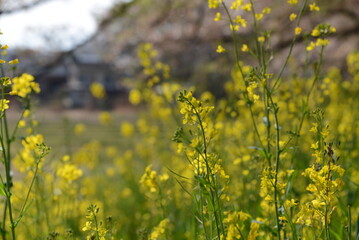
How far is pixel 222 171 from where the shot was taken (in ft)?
5.81

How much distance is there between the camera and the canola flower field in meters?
1.78

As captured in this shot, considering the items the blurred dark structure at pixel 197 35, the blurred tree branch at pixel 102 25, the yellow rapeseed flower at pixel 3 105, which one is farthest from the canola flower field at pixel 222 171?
the blurred tree branch at pixel 102 25

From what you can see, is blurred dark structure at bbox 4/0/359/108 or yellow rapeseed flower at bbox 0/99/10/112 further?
blurred dark structure at bbox 4/0/359/108

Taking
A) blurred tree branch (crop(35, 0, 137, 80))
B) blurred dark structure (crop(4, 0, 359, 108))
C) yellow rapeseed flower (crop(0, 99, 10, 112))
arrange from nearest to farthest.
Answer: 1. yellow rapeseed flower (crop(0, 99, 10, 112))
2. blurred dark structure (crop(4, 0, 359, 108))
3. blurred tree branch (crop(35, 0, 137, 80))

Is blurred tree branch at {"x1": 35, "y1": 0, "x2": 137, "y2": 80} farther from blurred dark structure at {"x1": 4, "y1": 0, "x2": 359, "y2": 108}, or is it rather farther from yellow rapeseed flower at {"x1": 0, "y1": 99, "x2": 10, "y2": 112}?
yellow rapeseed flower at {"x1": 0, "y1": 99, "x2": 10, "y2": 112}

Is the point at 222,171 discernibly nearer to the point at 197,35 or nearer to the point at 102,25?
the point at 197,35

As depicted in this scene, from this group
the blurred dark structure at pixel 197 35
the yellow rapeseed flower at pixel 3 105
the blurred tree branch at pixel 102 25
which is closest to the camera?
the yellow rapeseed flower at pixel 3 105

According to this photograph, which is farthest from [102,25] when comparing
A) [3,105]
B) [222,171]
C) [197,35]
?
[222,171]

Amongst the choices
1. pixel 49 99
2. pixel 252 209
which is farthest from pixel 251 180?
pixel 49 99

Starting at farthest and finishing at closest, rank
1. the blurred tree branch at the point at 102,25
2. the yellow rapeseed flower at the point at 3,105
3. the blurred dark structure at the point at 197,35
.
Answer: the blurred tree branch at the point at 102,25, the blurred dark structure at the point at 197,35, the yellow rapeseed flower at the point at 3,105

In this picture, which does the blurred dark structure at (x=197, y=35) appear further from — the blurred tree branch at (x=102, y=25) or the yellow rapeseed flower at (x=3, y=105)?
the yellow rapeseed flower at (x=3, y=105)

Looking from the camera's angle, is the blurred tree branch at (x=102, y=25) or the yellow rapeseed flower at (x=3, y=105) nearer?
the yellow rapeseed flower at (x=3, y=105)

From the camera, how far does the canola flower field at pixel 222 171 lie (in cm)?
178

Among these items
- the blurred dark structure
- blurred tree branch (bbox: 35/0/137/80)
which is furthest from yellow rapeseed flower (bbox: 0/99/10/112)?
blurred tree branch (bbox: 35/0/137/80)
